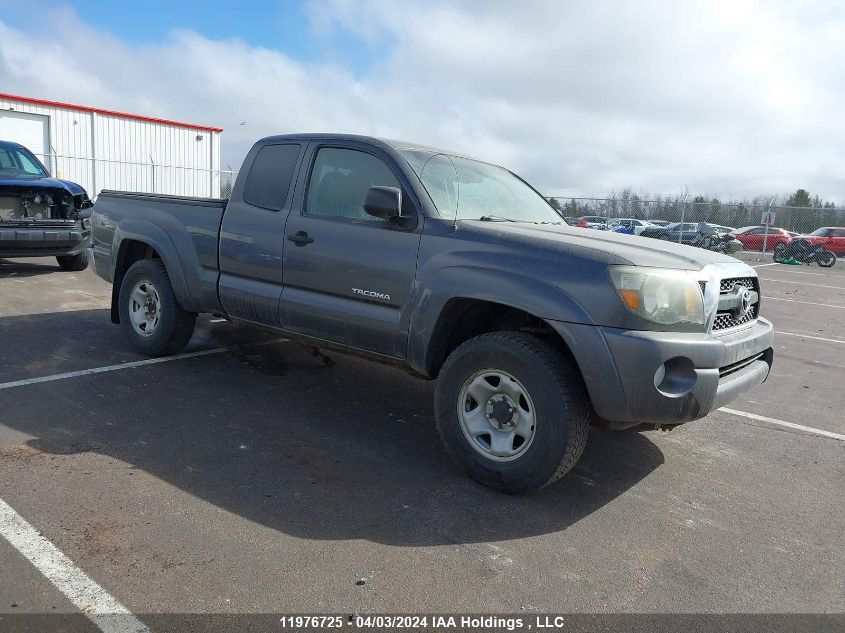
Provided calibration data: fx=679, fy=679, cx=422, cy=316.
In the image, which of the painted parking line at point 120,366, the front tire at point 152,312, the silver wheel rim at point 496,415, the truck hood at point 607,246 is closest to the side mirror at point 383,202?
the truck hood at point 607,246

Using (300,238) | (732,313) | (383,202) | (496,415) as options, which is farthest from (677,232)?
(496,415)

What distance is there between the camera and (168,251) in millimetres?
5371

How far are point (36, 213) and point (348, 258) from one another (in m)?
7.60

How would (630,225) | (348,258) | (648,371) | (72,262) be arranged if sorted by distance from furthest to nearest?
1. (630,225)
2. (72,262)
3. (348,258)
4. (648,371)

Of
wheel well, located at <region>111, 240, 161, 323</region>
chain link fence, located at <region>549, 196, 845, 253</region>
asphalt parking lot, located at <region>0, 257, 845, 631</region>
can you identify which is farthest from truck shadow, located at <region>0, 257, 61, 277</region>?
chain link fence, located at <region>549, 196, 845, 253</region>

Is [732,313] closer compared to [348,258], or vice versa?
[732,313]

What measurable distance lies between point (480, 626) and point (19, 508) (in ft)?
7.18

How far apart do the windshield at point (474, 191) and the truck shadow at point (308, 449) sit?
148 cm

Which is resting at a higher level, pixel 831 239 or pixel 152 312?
pixel 831 239

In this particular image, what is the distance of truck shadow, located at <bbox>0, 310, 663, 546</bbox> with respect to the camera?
130 inches

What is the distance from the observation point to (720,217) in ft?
101

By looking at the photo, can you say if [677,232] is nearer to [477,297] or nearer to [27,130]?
[27,130]

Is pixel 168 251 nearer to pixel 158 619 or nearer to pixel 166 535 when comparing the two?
pixel 166 535

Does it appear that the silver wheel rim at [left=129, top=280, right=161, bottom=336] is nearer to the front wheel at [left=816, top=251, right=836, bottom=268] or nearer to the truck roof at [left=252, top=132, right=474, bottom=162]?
the truck roof at [left=252, top=132, right=474, bottom=162]
